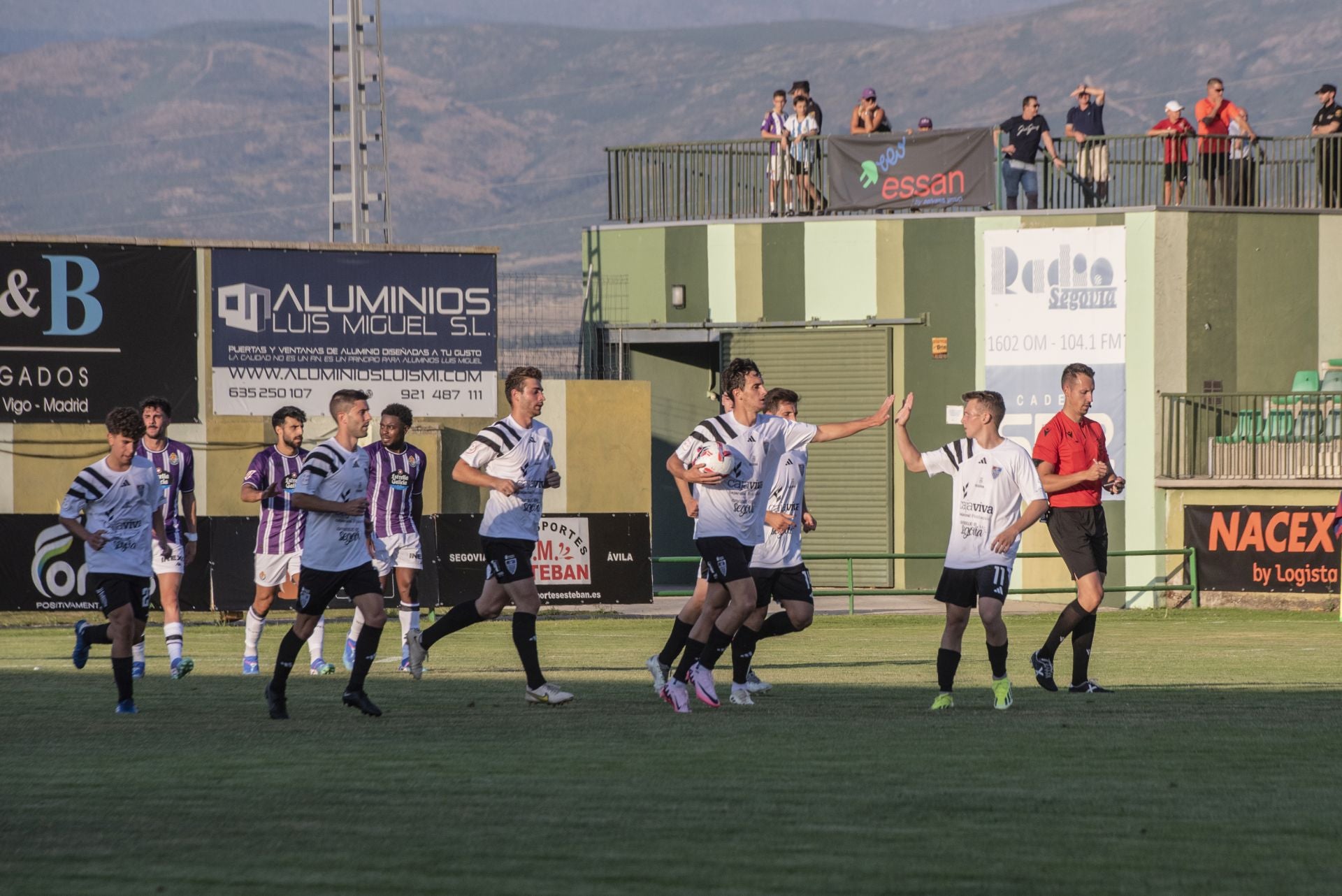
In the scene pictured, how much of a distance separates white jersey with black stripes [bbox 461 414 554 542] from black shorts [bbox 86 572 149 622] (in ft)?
7.46

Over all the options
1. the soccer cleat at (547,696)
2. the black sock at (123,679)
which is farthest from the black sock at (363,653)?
the black sock at (123,679)

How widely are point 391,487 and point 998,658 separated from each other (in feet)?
18.1

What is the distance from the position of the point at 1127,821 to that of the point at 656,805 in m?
1.91

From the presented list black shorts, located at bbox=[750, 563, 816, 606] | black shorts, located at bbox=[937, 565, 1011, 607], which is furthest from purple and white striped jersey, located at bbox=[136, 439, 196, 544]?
black shorts, located at bbox=[937, 565, 1011, 607]

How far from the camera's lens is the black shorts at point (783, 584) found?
43.7ft

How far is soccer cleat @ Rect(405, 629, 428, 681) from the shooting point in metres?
14.1

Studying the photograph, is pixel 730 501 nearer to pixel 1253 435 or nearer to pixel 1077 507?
pixel 1077 507

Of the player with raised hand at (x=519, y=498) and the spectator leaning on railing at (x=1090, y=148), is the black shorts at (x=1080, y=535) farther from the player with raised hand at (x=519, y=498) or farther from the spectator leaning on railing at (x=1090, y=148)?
the spectator leaning on railing at (x=1090, y=148)

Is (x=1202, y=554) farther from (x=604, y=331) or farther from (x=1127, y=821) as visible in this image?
(x=1127, y=821)

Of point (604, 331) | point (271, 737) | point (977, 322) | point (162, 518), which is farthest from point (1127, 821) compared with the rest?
point (604, 331)

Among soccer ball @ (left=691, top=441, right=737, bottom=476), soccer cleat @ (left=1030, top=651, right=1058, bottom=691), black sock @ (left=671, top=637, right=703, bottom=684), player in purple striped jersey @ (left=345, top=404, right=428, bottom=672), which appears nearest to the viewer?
soccer ball @ (left=691, top=441, right=737, bottom=476)

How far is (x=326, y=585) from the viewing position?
38.2 ft

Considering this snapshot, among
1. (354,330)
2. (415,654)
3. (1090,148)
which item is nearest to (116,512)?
(415,654)

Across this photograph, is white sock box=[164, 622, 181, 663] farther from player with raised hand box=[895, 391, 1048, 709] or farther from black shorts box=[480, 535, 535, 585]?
player with raised hand box=[895, 391, 1048, 709]
